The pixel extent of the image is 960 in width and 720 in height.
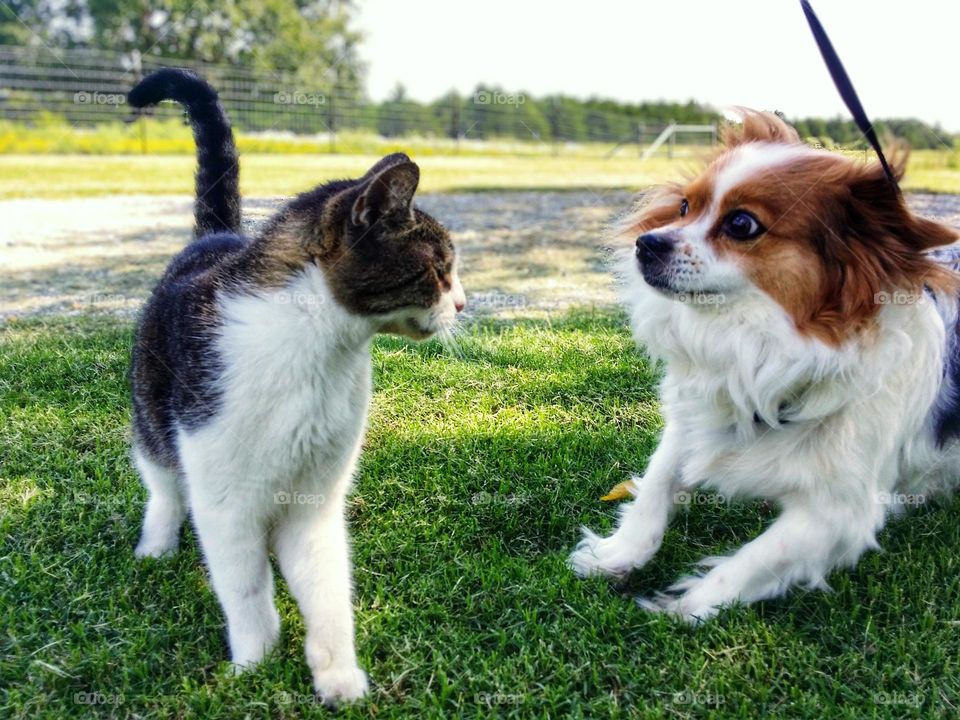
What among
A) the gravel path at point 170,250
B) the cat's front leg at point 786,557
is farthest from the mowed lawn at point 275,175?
the cat's front leg at point 786,557

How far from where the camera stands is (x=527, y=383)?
4137 millimetres

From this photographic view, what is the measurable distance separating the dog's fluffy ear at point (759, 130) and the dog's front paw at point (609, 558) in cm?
145

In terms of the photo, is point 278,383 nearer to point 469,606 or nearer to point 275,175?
point 469,606

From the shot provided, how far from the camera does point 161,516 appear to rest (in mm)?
2758

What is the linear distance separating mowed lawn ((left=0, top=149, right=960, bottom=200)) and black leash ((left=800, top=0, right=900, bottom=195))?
23.0 ft

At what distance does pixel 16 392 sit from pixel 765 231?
11.3 feet

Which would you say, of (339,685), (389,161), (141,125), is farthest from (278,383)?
(141,125)

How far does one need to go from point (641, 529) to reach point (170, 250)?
6.15m

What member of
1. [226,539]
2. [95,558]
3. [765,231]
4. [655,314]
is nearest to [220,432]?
[226,539]

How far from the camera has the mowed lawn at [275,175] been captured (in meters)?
11.7

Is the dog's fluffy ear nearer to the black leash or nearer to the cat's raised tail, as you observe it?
the black leash

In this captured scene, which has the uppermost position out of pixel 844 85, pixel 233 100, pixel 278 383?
pixel 233 100

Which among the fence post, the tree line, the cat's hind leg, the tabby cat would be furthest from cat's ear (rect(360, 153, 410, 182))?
the tree line

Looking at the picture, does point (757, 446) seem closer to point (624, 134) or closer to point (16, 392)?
point (16, 392)
